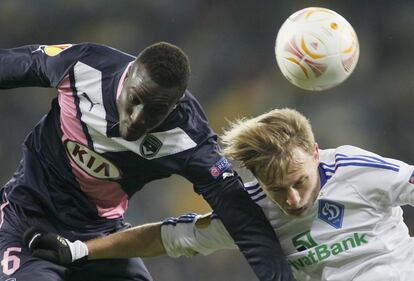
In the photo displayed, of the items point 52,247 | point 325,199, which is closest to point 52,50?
Result: point 52,247

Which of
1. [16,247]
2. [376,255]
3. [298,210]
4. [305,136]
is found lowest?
[16,247]

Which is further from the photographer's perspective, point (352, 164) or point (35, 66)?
point (35, 66)

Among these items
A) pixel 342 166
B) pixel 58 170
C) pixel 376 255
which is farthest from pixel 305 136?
pixel 58 170

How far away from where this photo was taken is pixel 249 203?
9.18ft

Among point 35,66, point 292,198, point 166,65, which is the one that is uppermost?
point 166,65

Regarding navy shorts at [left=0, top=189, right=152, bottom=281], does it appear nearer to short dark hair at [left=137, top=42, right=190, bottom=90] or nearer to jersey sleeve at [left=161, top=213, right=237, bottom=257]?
jersey sleeve at [left=161, top=213, right=237, bottom=257]

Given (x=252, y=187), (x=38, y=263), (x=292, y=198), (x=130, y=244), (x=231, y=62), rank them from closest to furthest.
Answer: (x=292, y=198)
(x=252, y=187)
(x=38, y=263)
(x=130, y=244)
(x=231, y=62)

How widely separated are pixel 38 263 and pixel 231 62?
9.76 feet

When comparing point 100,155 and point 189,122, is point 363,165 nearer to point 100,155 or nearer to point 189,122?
point 189,122

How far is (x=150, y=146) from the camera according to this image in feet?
9.41

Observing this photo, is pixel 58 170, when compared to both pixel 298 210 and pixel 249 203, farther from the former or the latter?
pixel 298 210

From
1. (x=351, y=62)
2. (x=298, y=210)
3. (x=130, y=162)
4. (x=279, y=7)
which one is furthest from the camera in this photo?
(x=279, y=7)

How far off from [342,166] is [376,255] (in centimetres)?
34

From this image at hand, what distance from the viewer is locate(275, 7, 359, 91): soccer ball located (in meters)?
3.19
